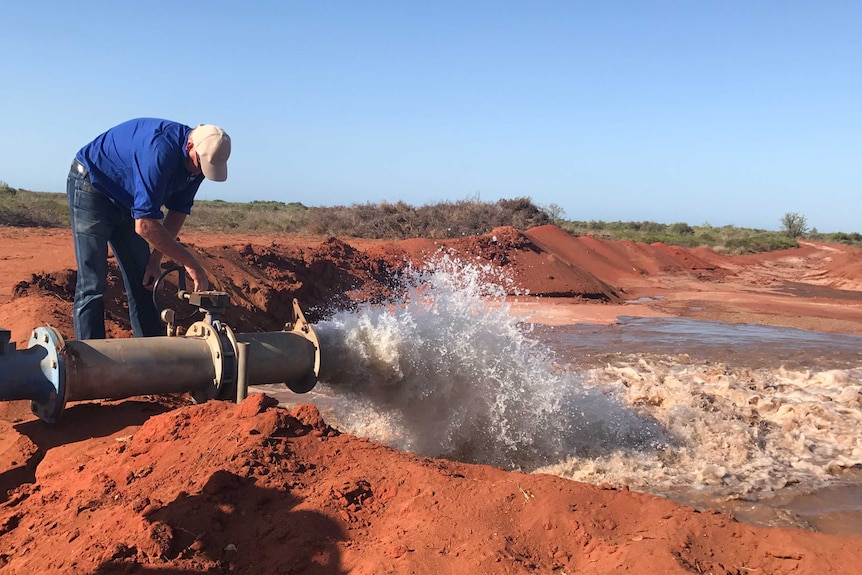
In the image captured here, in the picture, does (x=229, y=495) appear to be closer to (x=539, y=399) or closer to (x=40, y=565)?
(x=40, y=565)

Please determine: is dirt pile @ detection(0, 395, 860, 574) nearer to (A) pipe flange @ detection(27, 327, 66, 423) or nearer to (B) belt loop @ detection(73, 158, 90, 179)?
(A) pipe flange @ detection(27, 327, 66, 423)

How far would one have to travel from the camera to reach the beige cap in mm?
3529

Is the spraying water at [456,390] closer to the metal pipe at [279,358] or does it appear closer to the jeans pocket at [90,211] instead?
the metal pipe at [279,358]

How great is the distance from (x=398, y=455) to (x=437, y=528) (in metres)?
0.65

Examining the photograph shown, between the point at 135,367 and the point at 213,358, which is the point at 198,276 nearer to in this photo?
the point at 213,358

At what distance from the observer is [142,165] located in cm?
347

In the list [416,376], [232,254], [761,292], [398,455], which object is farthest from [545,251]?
[398,455]

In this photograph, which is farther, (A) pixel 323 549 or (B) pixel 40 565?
(A) pixel 323 549

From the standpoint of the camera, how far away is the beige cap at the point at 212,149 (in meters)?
3.53

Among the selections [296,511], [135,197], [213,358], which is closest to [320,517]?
[296,511]

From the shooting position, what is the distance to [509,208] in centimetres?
2764

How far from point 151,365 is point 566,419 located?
3148 millimetres

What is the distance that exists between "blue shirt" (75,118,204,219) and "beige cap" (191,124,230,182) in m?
0.12

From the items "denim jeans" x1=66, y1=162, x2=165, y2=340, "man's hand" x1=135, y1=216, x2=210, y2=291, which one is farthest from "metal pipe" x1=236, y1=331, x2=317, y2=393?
"denim jeans" x1=66, y1=162, x2=165, y2=340
